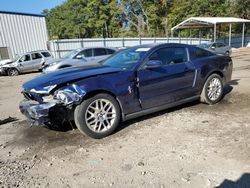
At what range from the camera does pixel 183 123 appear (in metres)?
5.29

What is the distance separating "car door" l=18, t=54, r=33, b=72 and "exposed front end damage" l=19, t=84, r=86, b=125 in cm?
1522

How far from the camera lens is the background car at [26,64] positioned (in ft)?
60.8

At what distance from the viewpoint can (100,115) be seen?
15.5 ft

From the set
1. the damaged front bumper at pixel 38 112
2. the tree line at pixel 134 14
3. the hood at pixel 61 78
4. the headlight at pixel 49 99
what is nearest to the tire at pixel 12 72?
the hood at pixel 61 78

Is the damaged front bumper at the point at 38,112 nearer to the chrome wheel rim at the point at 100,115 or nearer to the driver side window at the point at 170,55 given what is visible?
the chrome wheel rim at the point at 100,115

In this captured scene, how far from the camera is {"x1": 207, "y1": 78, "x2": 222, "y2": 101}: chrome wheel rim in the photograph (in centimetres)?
638

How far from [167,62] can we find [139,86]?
953 millimetres

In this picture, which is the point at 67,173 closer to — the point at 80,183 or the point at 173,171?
the point at 80,183

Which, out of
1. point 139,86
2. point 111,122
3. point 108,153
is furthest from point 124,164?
point 139,86

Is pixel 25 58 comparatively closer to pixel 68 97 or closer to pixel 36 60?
pixel 36 60

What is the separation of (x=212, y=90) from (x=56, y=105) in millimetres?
3693

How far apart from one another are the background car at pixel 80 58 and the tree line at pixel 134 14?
3073cm

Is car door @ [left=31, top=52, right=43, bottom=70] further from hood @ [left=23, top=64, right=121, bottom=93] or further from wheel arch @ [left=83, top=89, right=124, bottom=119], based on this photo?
wheel arch @ [left=83, top=89, right=124, bottom=119]

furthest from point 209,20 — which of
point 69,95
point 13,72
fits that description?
point 69,95
